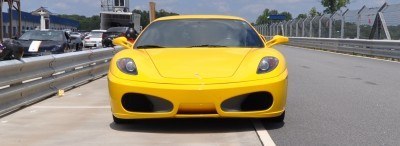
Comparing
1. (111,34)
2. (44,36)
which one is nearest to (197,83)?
(44,36)

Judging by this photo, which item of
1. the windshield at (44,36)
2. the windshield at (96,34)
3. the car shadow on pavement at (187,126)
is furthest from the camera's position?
the windshield at (96,34)

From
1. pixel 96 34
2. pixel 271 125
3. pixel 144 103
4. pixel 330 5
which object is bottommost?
pixel 271 125

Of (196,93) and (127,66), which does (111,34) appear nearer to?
(127,66)

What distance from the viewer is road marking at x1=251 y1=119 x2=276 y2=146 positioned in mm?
4930

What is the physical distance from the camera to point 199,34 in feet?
21.3

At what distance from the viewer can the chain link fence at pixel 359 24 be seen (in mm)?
25031

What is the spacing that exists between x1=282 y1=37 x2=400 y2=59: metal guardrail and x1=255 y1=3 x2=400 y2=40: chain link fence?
127 centimetres

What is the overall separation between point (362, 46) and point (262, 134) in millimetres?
19749

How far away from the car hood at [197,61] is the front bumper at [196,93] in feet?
0.52

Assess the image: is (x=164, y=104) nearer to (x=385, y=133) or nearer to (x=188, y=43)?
(x=188, y=43)

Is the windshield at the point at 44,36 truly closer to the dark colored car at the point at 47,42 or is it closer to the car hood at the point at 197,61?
the dark colored car at the point at 47,42

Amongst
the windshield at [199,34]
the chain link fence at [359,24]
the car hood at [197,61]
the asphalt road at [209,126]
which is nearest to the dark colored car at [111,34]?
the chain link fence at [359,24]

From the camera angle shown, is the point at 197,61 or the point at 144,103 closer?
the point at 144,103

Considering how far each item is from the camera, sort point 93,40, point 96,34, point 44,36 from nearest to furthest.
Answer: point 44,36, point 93,40, point 96,34
